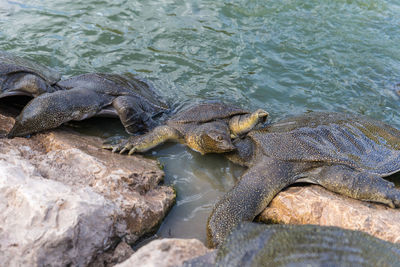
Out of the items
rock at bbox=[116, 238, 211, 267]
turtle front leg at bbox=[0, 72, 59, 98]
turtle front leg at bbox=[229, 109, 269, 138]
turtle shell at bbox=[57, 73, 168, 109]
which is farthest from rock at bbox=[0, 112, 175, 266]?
turtle front leg at bbox=[229, 109, 269, 138]

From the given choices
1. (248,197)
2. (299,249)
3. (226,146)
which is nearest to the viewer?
(299,249)

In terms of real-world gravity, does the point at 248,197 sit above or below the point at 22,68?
below

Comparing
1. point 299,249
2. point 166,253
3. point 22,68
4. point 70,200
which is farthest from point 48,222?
point 22,68

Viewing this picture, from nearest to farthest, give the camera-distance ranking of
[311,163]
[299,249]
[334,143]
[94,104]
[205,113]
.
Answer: [299,249]
[311,163]
[334,143]
[94,104]
[205,113]

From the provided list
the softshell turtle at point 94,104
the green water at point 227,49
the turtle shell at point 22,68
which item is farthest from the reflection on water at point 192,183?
the turtle shell at point 22,68

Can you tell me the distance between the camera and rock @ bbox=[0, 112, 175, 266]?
2.23 meters

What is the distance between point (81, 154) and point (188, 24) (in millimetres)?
4027

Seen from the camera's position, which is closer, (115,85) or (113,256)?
(113,256)

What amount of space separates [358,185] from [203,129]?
1596mm

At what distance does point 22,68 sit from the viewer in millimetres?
4098

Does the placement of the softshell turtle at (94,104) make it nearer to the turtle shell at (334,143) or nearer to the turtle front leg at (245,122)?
the turtle front leg at (245,122)

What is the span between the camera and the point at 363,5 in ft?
25.4

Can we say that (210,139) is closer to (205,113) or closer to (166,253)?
(205,113)

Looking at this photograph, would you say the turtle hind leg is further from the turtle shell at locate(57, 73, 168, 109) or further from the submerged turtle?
the turtle shell at locate(57, 73, 168, 109)
